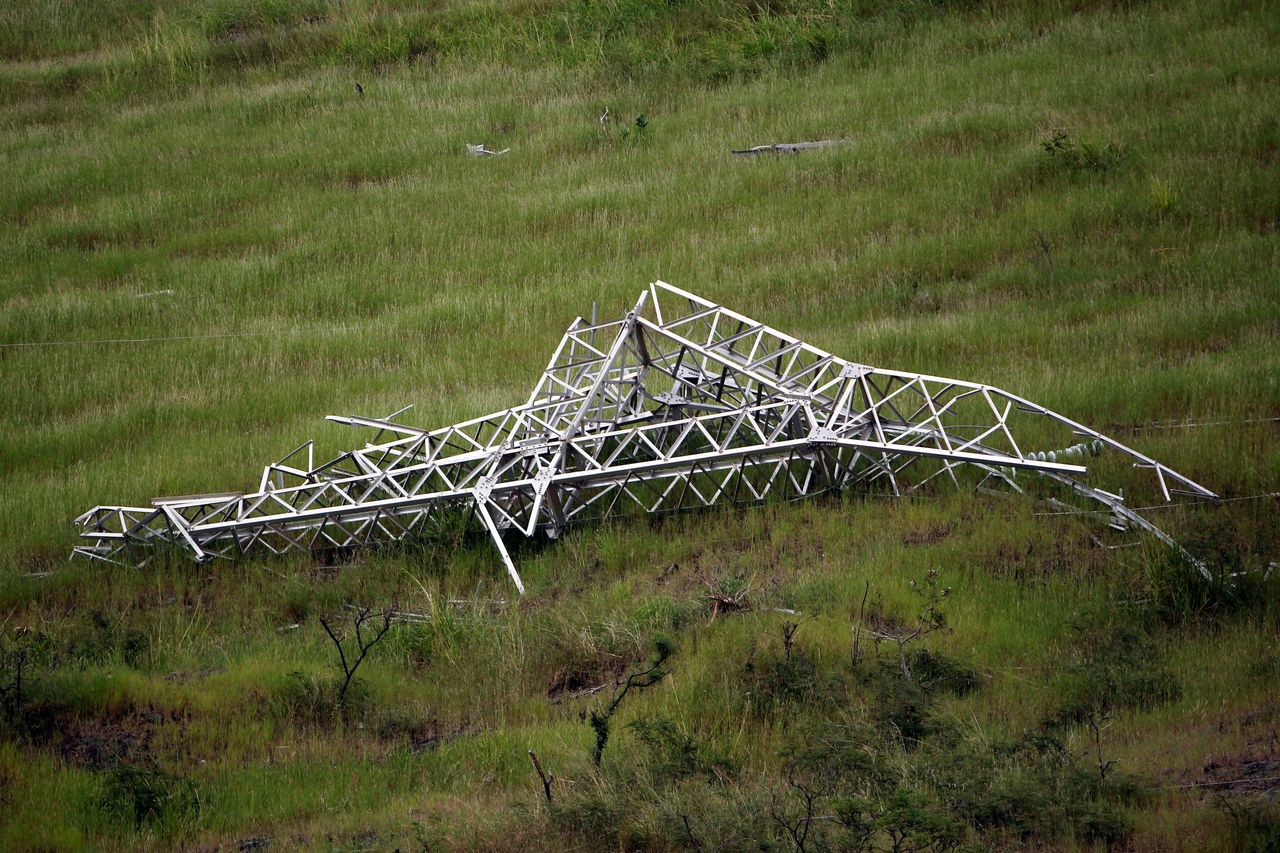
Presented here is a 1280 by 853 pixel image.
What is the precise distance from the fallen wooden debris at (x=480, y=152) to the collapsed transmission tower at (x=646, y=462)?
39.7 ft

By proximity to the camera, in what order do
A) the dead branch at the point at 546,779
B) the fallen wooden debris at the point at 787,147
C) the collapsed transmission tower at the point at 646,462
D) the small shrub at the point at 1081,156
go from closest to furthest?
1. the dead branch at the point at 546,779
2. the collapsed transmission tower at the point at 646,462
3. the small shrub at the point at 1081,156
4. the fallen wooden debris at the point at 787,147

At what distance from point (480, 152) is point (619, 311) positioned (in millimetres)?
8662

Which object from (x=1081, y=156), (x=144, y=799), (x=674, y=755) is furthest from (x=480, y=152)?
(x=674, y=755)

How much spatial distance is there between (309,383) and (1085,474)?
33.0 ft

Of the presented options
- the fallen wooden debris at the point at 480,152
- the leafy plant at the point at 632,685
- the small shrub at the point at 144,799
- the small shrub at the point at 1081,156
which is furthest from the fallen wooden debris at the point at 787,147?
the small shrub at the point at 144,799

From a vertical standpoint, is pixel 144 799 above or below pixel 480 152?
below

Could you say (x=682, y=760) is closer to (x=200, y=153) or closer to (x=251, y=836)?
(x=251, y=836)

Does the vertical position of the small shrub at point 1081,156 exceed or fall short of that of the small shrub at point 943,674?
it exceeds it

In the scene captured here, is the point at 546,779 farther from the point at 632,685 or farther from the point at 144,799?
the point at 144,799

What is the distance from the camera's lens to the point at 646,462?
38.3 ft

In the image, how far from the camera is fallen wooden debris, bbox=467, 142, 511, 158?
2451 centimetres

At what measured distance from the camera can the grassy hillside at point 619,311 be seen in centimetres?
795

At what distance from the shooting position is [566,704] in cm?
952

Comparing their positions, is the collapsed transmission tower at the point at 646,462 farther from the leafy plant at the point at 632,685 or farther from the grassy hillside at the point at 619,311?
the leafy plant at the point at 632,685
